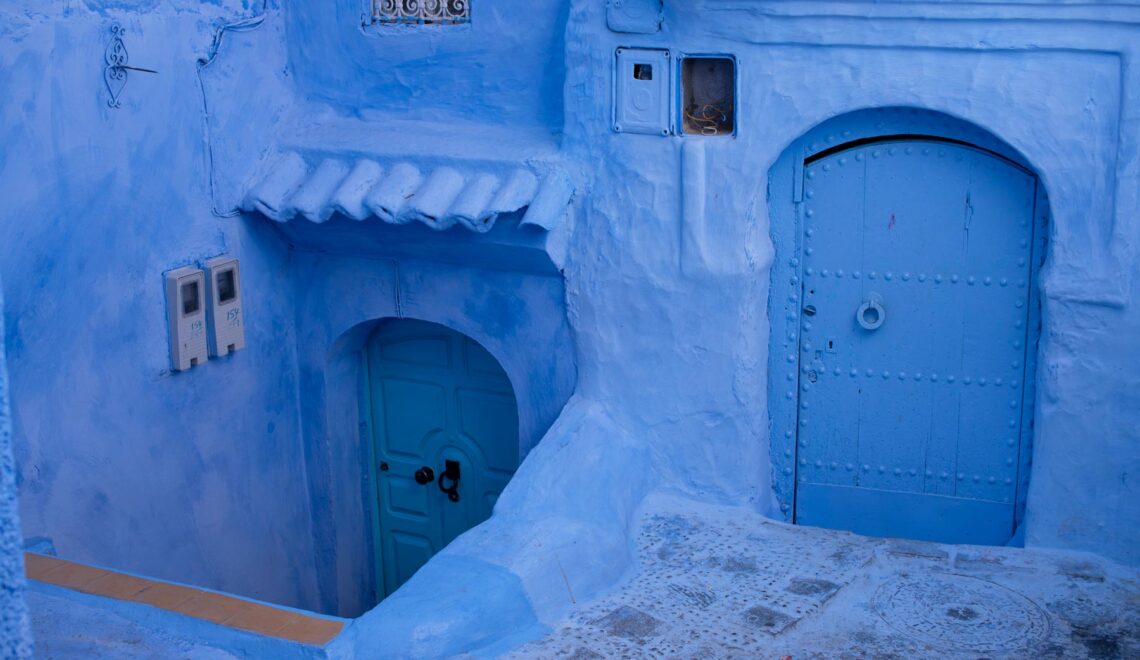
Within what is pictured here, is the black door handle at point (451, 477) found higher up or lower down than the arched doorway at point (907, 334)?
lower down

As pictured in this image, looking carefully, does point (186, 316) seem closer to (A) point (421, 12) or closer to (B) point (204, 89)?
(B) point (204, 89)

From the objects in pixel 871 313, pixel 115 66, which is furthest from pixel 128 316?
pixel 871 313

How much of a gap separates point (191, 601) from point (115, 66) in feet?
8.26

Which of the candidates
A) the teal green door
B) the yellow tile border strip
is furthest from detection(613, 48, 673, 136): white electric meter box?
the yellow tile border strip

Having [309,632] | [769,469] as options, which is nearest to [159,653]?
[309,632]

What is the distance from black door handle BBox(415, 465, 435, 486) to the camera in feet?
23.0

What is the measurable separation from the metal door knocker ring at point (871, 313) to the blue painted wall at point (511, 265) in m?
0.45

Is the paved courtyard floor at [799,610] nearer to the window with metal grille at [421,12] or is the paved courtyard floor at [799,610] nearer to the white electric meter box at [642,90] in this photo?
the white electric meter box at [642,90]

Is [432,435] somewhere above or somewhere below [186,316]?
below

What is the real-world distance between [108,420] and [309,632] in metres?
1.94

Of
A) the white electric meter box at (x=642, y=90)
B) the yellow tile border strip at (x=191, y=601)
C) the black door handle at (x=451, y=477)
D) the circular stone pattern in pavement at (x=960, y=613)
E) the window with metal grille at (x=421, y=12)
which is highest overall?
the window with metal grille at (x=421, y=12)

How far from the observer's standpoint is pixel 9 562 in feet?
7.23

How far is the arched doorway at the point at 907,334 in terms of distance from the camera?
524cm

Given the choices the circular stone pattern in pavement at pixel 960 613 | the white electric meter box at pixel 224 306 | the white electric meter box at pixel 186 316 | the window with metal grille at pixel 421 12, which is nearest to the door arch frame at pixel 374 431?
the white electric meter box at pixel 224 306
